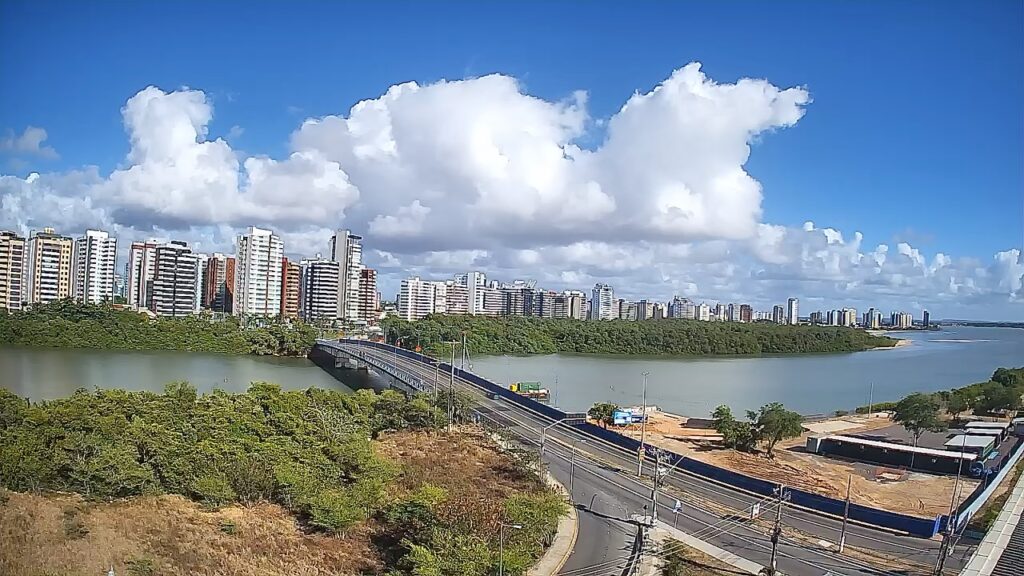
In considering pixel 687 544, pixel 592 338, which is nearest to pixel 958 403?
pixel 687 544

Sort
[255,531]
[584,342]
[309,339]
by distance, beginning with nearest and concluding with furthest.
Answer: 1. [255,531]
2. [309,339]
3. [584,342]

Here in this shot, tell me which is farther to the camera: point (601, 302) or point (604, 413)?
point (601, 302)

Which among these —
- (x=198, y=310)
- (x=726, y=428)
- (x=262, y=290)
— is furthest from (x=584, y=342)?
(x=726, y=428)

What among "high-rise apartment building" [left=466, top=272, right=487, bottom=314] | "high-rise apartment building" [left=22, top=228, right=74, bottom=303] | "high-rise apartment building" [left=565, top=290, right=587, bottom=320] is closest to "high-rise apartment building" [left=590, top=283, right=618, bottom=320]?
"high-rise apartment building" [left=565, top=290, right=587, bottom=320]

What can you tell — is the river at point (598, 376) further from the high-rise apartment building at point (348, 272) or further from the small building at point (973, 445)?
the high-rise apartment building at point (348, 272)

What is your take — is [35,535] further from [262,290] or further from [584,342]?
[262,290]

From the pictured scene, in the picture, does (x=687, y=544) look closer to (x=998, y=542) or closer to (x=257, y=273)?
(x=998, y=542)
